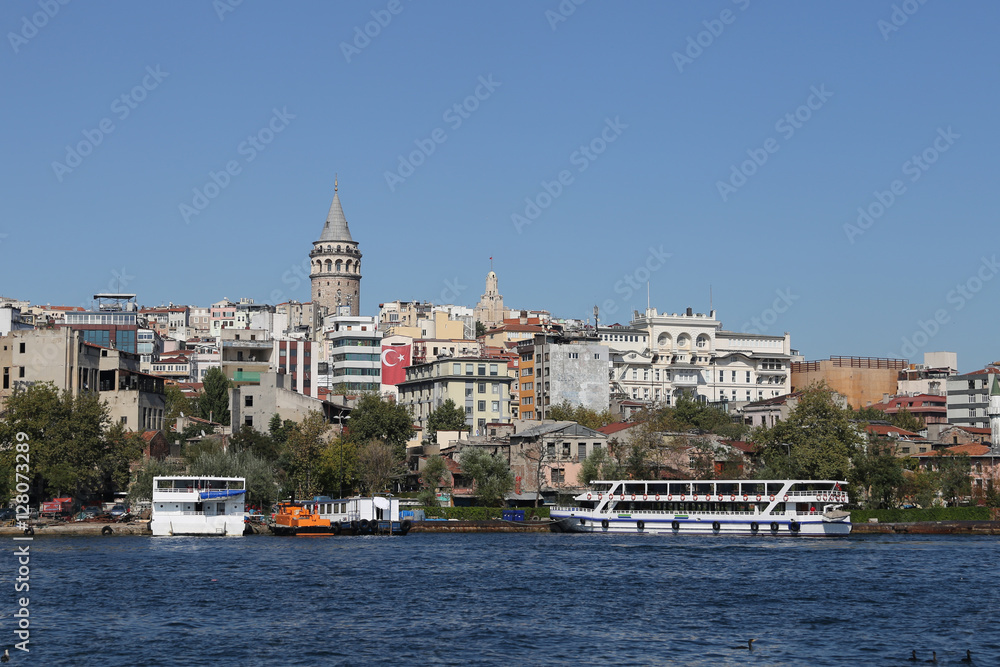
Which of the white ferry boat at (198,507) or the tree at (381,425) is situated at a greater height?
the tree at (381,425)

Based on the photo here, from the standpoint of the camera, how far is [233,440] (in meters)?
99.1

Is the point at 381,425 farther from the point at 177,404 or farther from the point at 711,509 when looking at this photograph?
the point at 177,404

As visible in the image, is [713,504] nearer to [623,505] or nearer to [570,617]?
[623,505]

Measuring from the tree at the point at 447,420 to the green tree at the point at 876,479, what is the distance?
43.2 m

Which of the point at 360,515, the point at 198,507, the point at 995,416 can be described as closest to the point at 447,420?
the point at 360,515

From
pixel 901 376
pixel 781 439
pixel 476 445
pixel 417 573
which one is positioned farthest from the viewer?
pixel 901 376

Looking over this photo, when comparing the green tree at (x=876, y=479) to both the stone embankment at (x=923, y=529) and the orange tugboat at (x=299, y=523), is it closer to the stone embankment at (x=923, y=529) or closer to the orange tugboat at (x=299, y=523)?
the stone embankment at (x=923, y=529)

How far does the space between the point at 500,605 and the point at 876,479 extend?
55.0 meters

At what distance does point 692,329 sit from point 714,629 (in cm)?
16021

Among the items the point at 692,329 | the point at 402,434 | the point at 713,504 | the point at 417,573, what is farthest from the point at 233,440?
the point at 692,329

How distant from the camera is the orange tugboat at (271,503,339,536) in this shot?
267 ft

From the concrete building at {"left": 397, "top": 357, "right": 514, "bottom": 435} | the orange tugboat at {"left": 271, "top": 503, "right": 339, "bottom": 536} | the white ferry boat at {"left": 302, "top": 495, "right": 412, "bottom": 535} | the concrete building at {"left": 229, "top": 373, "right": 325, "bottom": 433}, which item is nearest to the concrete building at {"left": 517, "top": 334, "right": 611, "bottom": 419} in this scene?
the concrete building at {"left": 397, "top": 357, "right": 514, "bottom": 435}

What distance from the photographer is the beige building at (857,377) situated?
188625 mm

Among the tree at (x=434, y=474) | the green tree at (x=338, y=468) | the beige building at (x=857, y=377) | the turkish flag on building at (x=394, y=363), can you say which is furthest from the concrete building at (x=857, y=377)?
the green tree at (x=338, y=468)
